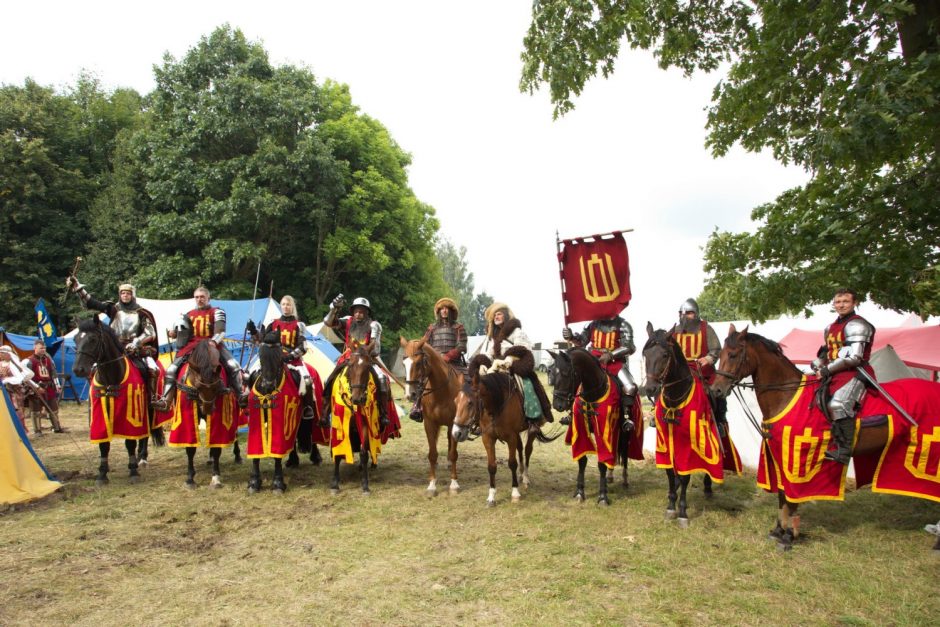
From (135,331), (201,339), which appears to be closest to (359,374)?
(201,339)

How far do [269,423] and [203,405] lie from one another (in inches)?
40.1

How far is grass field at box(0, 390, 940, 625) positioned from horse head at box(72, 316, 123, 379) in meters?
1.76

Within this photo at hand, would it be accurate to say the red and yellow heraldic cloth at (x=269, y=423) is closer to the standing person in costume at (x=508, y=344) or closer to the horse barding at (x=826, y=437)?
the standing person in costume at (x=508, y=344)

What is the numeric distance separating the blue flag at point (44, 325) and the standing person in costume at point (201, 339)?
981 centimetres

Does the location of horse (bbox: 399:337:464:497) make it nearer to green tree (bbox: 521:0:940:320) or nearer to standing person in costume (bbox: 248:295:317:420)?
standing person in costume (bbox: 248:295:317:420)

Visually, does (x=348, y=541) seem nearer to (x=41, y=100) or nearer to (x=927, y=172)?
(x=927, y=172)

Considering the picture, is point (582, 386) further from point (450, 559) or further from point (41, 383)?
point (41, 383)

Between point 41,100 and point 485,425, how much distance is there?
91.5 feet

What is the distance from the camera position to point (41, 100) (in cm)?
2453

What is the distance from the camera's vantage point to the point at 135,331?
8750 millimetres

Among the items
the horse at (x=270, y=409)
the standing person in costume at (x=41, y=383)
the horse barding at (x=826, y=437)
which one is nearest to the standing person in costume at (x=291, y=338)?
the horse at (x=270, y=409)

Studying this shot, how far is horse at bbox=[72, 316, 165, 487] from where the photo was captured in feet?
25.6

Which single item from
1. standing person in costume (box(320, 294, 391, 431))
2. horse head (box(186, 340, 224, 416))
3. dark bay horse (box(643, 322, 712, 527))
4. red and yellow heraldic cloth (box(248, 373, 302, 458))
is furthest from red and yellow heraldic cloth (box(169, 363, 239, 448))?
dark bay horse (box(643, 322, 712, 527))

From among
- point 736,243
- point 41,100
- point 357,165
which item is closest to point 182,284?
point 357,165
